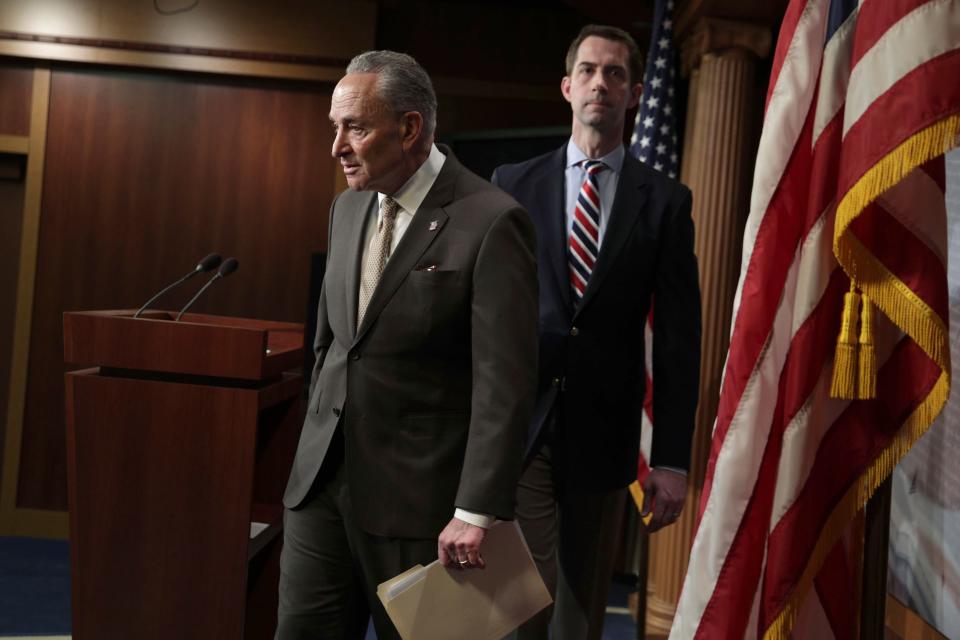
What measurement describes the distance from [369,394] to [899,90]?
100 centimetres

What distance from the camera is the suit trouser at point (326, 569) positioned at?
75.0 inches

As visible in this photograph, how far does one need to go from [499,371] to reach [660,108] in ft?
9.42

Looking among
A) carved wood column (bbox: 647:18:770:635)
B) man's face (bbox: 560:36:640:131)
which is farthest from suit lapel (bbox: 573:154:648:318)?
carved wood column (bbox: 647:18:770:635)

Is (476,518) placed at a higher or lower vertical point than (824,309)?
lower

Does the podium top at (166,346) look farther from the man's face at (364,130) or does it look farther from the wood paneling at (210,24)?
the wood paneling at (210,24)

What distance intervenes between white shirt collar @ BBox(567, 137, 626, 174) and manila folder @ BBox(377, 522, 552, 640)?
95 cm

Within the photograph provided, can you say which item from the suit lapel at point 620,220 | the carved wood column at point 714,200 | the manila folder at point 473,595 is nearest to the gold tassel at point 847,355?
the manila folder at point 473,595

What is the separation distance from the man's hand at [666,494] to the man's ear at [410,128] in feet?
3.25

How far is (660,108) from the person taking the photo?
4.36m

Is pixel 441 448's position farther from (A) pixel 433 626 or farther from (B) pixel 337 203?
(B) pixel 337 203

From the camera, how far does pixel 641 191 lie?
2.37 m

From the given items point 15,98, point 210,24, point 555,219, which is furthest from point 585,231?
point 15,98

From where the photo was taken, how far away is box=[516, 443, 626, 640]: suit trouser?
7.39ft

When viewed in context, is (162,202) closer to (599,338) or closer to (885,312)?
(599,338)
